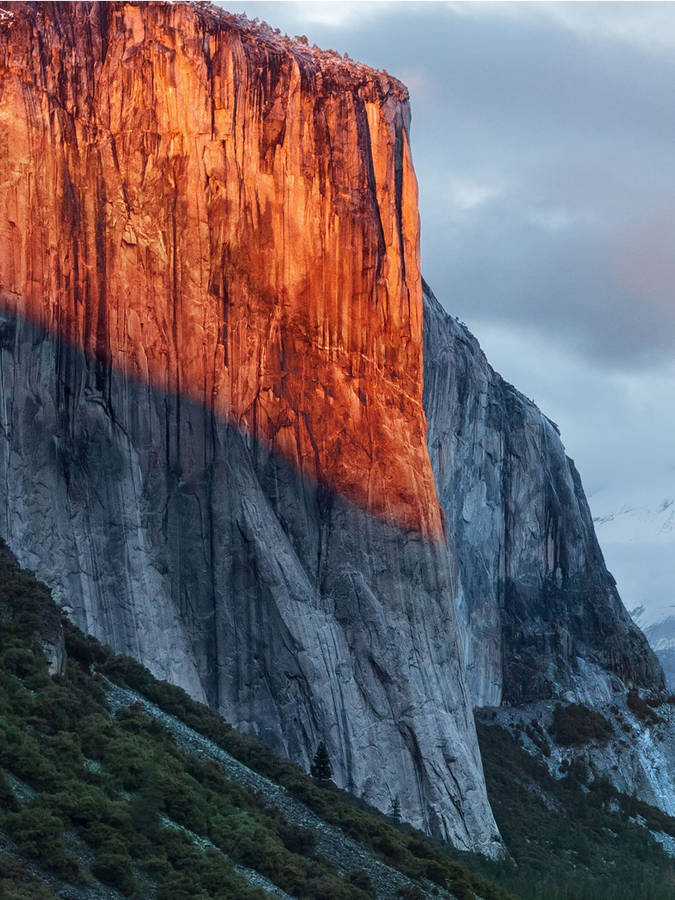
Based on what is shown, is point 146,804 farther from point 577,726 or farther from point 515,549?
point 515,549

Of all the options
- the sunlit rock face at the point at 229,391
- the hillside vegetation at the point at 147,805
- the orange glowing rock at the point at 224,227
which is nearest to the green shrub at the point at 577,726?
the sunlit rock face at the point at 229,391

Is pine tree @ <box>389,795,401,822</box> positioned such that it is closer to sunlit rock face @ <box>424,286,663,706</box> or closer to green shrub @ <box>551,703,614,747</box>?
sunlit rock face @ <box>424,286,663,706</box>

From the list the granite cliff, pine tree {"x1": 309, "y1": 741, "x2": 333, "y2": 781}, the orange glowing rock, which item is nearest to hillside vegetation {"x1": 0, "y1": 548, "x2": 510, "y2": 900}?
pine tree {"x1": 309, "y1": 741, "x2": 333, "y2": 781}

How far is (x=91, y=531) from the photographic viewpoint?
6888 cm

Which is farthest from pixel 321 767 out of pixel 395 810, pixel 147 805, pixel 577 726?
pixel 577 726

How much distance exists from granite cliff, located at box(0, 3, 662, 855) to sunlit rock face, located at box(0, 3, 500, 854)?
0.10 m

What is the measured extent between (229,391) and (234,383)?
0.40 meters

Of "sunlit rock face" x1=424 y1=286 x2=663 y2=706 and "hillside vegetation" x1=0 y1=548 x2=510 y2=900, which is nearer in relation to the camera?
"hillside vegetation" x1=0 y1=548 x2=510 y2=900

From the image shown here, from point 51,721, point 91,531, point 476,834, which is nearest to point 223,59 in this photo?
point 91,531

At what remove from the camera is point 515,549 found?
112 m

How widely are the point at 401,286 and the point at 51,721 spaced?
3623cm

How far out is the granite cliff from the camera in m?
69.3

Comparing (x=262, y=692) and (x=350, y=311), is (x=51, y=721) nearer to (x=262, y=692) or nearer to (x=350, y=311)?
(x=262, y=692)

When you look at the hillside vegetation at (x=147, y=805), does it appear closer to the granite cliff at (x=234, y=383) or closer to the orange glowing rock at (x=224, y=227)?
the granite cliff at (x=234, y=383)
